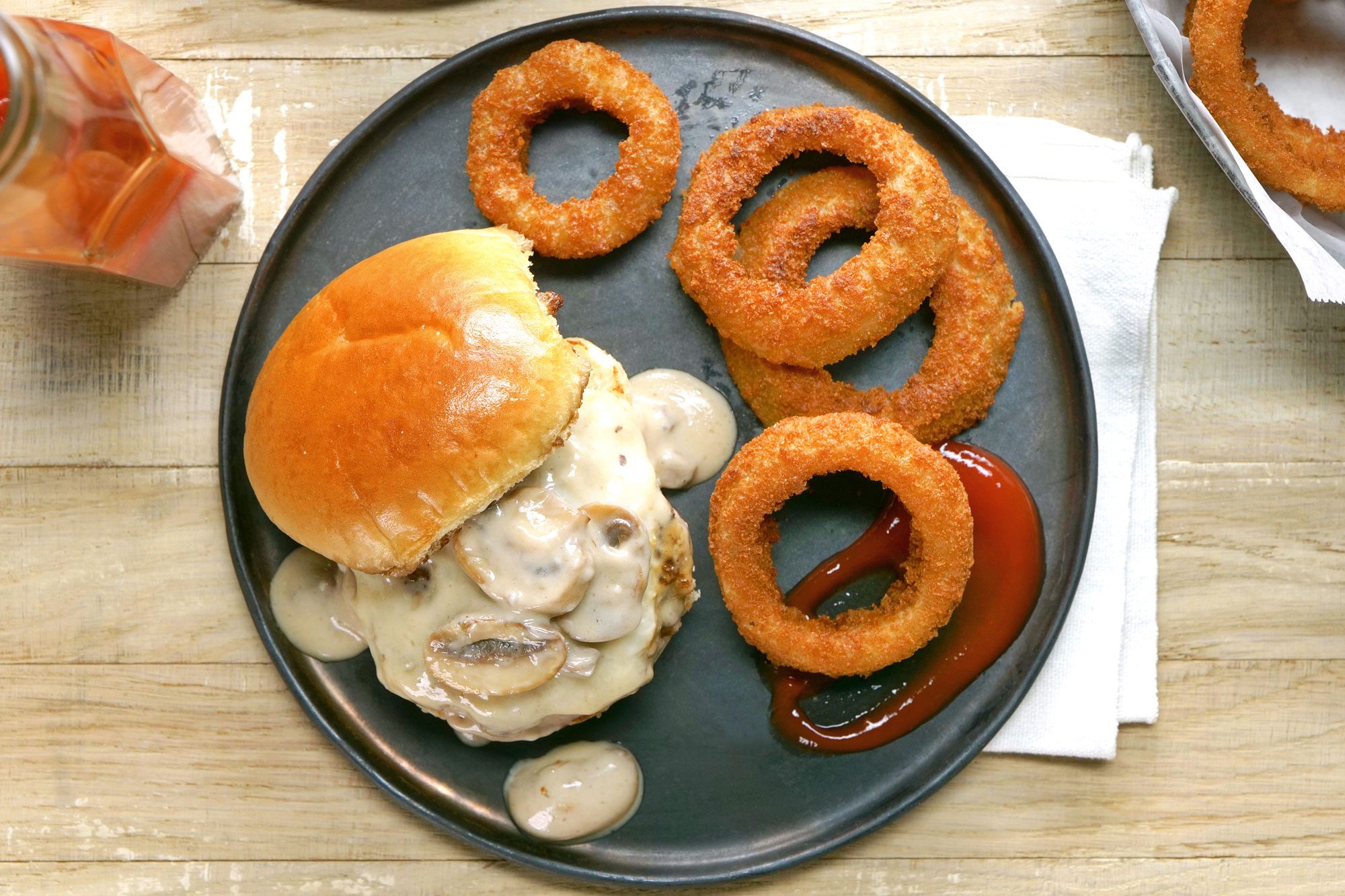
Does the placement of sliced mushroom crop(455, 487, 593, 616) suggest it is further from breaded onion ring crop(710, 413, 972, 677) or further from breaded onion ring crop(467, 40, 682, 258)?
breaded onion ring crop(467, 40, 682, 258)

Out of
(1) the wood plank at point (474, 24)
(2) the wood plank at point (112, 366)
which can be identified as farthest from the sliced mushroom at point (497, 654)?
(1) the wood plank at point (474, 24)

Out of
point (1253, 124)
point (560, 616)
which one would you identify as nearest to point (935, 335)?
point (1253, 124)

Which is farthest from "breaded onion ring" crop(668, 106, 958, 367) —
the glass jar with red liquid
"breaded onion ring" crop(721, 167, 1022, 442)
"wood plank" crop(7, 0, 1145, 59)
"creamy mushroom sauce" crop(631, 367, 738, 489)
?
the glass jar with red liquid

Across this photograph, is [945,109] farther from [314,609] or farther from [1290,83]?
[314,609]

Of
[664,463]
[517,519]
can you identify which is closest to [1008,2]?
[664,463]

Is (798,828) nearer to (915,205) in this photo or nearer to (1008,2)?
(915,205)

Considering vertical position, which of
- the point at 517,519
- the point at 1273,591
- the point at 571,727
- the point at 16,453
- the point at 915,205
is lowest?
the point at 571,727

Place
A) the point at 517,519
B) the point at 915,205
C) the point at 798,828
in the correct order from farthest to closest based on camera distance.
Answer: the point at 798,828 < the point at 915,205 < the point at 517,519

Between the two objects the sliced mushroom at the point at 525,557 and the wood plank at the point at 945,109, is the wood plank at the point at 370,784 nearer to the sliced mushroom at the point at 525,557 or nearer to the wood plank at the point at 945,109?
the sliced mushroom at the point at 525,557
